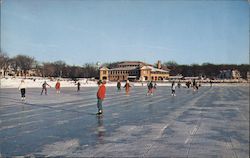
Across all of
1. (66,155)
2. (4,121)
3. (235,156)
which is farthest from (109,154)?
(4,121)

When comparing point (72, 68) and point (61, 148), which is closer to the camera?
point (61, 148)

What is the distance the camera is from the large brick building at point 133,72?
10269cm

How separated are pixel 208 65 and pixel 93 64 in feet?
159

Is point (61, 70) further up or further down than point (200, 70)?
further up

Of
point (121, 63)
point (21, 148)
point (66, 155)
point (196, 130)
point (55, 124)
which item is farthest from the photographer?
point (121, 63)

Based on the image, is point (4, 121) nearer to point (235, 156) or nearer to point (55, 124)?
point (55, 124)

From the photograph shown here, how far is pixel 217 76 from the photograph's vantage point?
117125 millimetres

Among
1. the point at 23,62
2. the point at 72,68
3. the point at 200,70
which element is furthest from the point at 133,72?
the point at 23,62

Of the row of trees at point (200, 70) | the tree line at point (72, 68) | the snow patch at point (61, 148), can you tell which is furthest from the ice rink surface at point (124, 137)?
the row of trees at point (200, 70)

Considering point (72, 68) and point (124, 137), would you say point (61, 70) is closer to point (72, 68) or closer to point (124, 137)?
point (72, 68)

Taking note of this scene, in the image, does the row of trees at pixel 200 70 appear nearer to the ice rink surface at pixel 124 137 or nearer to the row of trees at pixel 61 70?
the row of trees at pixel 61 70

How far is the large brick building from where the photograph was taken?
103m

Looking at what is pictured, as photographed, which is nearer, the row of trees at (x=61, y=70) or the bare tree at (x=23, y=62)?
the bare tree at (x=23, y=62)

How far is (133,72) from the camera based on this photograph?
354 feet
